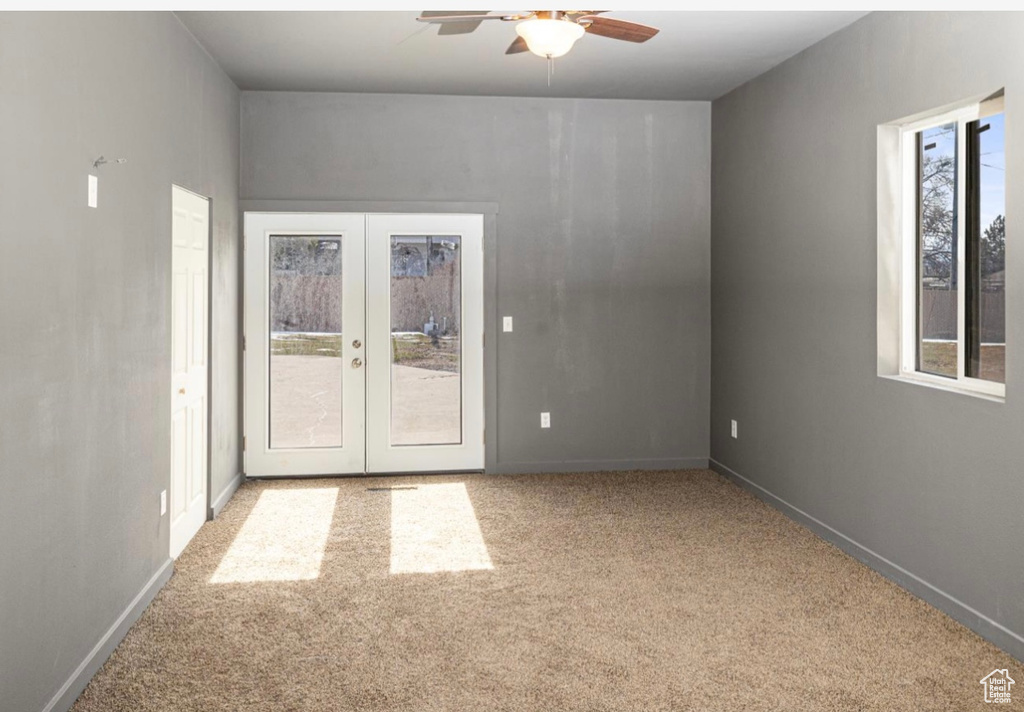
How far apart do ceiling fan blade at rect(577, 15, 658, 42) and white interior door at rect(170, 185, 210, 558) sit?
7.09 feet

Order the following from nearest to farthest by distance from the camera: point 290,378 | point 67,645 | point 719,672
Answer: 1. point 67,645
2. point 719,672
3. point 290,378

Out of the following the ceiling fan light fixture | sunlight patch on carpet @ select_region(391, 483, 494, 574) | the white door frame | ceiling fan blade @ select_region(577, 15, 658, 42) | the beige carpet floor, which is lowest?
the beige carpet floor

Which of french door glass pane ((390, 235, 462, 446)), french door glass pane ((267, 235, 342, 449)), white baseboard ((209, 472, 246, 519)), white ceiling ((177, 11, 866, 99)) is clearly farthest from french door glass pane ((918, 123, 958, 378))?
white baseboard ((209, 472, 246, 519))

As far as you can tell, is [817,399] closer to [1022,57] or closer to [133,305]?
[1022,57]

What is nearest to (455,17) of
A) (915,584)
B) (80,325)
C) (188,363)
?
(80,325)

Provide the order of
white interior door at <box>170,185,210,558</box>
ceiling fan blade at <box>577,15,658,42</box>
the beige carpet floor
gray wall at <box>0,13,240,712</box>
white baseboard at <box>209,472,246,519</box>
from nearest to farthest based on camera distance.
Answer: gray wall at <box>0,13,240,712</box>, the beige carpet floor, ceiling fan blade at <box>577,15,658,42</box>, white interior door at <box>170,185,210,558</box>, white baseboard at <box>209,472,246,519</box>

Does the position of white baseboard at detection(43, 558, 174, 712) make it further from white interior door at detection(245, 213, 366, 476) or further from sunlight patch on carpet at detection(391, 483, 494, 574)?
white interior door at detection(245, 213, 366, 476)

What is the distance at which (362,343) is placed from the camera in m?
5.70

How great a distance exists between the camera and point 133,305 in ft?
10.6

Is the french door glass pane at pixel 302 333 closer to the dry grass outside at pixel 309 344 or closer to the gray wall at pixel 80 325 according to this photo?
the dry grass outside at pixel 309 344

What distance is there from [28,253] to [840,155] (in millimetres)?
3596

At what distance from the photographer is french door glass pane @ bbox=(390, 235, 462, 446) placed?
5.73m

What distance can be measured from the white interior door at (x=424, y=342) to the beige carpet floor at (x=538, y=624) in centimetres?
107
